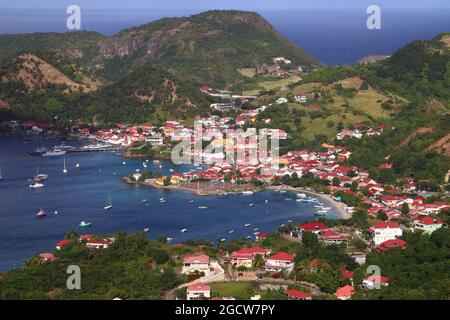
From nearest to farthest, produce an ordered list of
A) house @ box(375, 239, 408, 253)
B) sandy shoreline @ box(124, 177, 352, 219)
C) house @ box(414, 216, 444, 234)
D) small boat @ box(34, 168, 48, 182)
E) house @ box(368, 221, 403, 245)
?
1. house @ box(375, 239, 408, 253)
2. house @ box(368, 221, 403, 245)
3. house @ box(414, 216, 444, 234)
4. sandy shoreline @ box(124, 177, 352, 219)
5. small boat @ box(34, 168, 48, 182)

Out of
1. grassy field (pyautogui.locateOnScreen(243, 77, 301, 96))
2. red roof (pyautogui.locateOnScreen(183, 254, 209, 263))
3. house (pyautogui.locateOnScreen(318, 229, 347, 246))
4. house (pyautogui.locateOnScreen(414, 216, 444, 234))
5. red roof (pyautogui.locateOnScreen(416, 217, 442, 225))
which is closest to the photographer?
red roof (pyautogui.locateOnScreen(183, 254, 209, 263))

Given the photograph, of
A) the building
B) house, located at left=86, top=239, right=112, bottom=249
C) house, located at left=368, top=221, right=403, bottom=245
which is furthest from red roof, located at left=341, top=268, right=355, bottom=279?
the building

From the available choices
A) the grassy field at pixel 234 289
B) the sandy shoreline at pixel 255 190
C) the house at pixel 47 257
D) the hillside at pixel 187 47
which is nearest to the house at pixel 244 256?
the grassy field at pixel 234 289

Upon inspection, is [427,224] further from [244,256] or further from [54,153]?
[54,153]

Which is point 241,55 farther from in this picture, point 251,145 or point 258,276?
point 258,276

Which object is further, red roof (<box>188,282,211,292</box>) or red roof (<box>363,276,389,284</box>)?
red roof (<box>363,276,389,284</box>)

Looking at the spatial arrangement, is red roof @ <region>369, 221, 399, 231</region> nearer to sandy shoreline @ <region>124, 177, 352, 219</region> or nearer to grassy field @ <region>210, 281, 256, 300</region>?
sandy shoreline @ <region>124, 177, 352, 219</region>

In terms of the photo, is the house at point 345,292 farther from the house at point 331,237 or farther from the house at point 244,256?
the house at point 331,237
